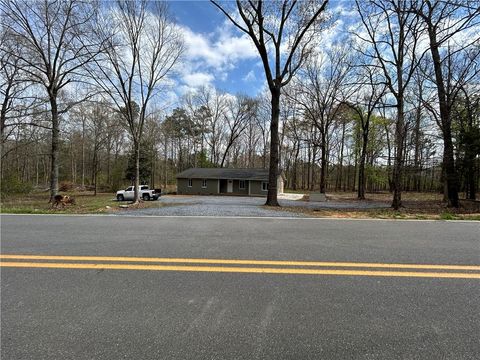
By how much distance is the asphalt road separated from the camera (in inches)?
86.3

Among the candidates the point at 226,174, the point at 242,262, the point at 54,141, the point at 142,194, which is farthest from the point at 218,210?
the point at 226,174

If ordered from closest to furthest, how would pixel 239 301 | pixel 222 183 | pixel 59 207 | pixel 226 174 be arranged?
1. pixel 239 301
2. pixel 59 207
3. pixel 226 174
4. pixel 222 183

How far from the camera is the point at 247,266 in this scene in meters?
4.03

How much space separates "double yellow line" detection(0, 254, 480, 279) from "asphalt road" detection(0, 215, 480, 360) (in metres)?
0.03

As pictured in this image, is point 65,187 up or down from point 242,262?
down

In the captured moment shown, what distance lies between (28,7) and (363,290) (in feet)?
73.1

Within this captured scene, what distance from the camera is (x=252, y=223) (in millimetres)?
7840

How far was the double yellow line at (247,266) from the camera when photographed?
3.78 metres

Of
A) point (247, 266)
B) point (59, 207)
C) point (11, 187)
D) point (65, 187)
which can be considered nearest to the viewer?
point (247, 266)

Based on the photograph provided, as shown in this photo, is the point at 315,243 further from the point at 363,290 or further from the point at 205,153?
the point at 205,153

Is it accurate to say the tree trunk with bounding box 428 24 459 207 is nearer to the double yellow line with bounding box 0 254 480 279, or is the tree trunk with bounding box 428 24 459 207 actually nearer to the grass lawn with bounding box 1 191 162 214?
the double yellow line with bounding box 0 254 480 279

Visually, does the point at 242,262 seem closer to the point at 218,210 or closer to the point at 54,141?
the point at 218,210

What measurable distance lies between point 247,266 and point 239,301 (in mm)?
1093

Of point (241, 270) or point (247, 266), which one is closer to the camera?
point (241, 270)
